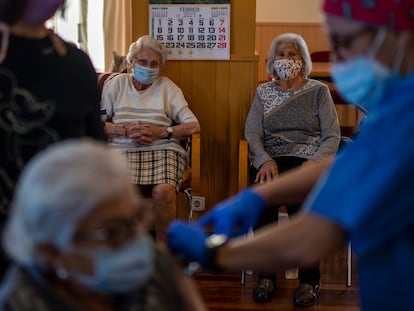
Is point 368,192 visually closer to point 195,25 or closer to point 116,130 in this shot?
point 116,130

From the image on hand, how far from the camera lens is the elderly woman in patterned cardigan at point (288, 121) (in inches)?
156

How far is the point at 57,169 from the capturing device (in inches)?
54.0

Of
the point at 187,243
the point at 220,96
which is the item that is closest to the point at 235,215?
the point at 187,243

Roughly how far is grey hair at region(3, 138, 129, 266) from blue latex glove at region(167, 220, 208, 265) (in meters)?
0.16

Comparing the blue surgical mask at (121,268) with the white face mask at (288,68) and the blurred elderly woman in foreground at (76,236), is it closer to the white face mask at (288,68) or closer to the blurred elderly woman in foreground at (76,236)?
the blurred elderly woman in foreground at (76,236)

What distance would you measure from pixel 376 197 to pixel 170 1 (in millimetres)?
3134

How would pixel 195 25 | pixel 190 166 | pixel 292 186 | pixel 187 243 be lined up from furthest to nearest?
pixel 195 25 < pixel 190 166 < pixel 292 186 < pixel 187 243

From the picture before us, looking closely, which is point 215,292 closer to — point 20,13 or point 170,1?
point 170,1

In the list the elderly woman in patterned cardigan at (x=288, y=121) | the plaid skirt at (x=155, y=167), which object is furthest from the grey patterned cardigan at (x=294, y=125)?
the plaid skirt at (x=155, y=167)

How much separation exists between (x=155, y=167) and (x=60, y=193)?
8.57ft

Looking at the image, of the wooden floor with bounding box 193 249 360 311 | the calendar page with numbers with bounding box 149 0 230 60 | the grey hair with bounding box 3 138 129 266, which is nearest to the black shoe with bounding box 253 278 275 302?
the wooden floor with bounding box 193 249 360 311

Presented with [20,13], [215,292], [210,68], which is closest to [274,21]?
[210,68]

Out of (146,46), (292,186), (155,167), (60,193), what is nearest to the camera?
(60,193)

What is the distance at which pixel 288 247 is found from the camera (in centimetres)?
145
